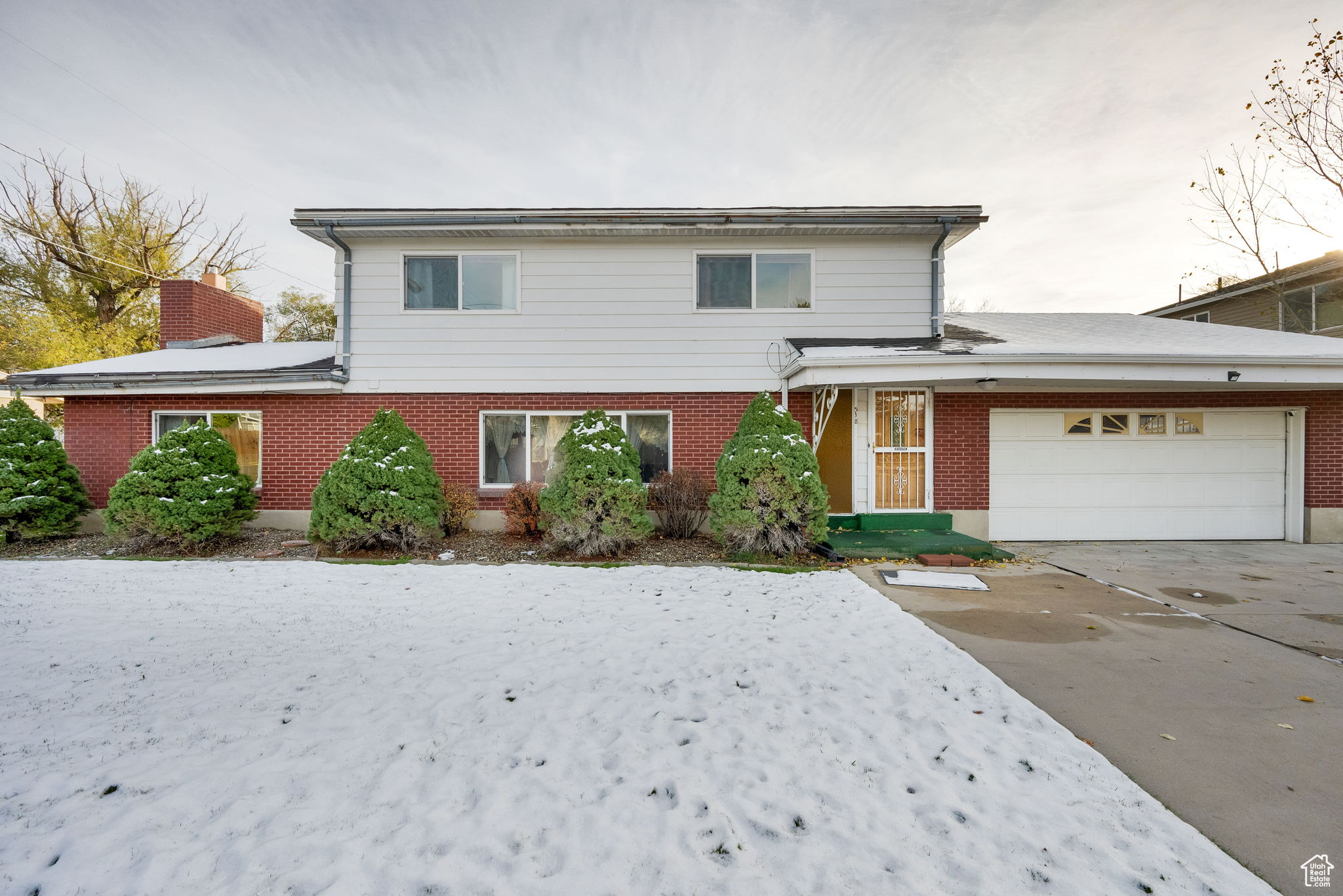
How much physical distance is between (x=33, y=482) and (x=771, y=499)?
10804mm

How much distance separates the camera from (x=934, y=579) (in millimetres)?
6203

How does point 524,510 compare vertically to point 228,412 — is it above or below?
below

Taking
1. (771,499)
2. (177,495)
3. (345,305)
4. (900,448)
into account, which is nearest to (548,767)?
(771,499)

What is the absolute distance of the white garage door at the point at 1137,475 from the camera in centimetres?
883

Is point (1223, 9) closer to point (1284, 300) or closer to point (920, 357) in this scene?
point (920, 357)

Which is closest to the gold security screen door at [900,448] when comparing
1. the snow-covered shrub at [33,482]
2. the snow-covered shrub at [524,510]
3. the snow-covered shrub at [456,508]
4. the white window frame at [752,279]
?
the white window frame at [752,279]

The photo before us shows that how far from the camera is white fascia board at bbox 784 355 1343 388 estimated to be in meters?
7.30

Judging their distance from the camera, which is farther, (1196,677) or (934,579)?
(934,579)

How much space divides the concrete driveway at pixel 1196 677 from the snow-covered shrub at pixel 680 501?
2624mm

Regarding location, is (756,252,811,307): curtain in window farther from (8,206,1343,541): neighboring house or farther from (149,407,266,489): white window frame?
(149,407,266,489): white window frame

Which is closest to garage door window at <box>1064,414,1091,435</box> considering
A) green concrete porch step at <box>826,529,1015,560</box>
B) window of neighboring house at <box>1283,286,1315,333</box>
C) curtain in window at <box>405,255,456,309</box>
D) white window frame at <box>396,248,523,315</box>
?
green concrete porch step at <box>826,529,1015,560</box>

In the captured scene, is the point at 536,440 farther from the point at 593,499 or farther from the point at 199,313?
the point at 199,313

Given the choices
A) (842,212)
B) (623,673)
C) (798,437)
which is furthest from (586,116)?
(623,673)

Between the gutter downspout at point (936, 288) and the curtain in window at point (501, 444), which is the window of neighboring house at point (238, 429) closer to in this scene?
the curtain in window at point (501, 444)
